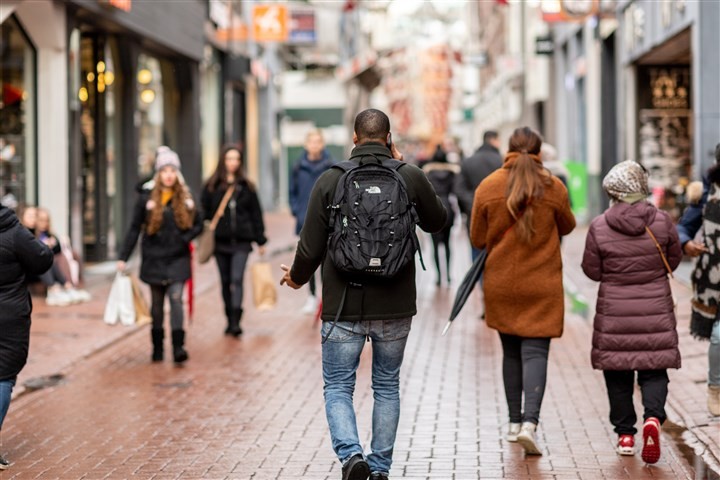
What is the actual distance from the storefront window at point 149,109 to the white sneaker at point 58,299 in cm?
728

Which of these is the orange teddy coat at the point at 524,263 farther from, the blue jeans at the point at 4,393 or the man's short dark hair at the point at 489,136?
the man's short dark hair at the point at 489,136

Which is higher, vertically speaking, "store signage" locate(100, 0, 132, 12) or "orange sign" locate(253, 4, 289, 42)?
"orange sign" locate(253, 4, 289, 42)

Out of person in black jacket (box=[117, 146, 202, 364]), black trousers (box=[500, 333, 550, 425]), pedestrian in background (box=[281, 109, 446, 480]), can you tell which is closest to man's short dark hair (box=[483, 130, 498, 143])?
person in black jacket (box=[117, 146, 202, 364])

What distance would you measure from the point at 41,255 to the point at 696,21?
40.6 feet

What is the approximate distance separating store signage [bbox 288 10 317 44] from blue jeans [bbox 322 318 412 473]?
36.8 m

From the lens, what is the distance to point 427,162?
18.6 meters

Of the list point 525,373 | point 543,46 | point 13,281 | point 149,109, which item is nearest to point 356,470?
point 525,373

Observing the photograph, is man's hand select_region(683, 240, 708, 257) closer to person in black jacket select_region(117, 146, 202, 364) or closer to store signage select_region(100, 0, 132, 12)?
person in black jacket select_region(117, 146, 202, 364)

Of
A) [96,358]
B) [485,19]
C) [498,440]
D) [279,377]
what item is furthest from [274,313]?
[485,19]

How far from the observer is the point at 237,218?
12211 millimetres

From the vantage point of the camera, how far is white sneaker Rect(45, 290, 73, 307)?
49.3 ft

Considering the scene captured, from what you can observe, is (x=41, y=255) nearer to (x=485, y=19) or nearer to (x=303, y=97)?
(x=303, y=97)

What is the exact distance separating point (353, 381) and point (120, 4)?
13042 millimetres

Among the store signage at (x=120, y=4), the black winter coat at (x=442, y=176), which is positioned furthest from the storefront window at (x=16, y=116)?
the black winter coat at (x=442, y=176)
